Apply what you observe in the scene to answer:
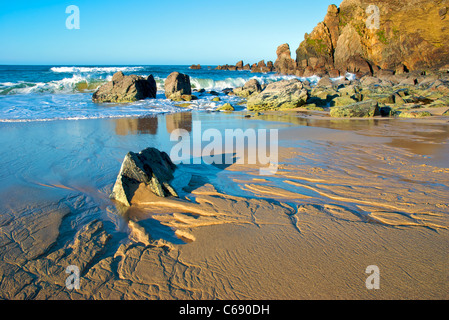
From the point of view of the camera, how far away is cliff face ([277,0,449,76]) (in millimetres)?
29750

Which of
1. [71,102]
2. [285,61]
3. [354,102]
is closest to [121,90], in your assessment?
[71,102]

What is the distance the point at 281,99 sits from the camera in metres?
13.4

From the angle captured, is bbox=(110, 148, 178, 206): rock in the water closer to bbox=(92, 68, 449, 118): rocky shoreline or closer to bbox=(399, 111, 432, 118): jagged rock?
bbox=(92, 68, 449, 118): rocky shoreline

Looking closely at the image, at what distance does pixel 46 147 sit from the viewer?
19.5 ft

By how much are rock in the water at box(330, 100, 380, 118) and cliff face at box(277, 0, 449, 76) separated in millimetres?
26229

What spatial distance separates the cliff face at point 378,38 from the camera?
29.8m

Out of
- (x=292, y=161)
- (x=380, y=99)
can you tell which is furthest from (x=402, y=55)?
(x=292, y=161)

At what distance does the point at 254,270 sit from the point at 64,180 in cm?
328

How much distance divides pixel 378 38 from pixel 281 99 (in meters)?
30.5

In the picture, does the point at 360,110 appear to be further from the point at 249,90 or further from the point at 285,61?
the point at 285,61

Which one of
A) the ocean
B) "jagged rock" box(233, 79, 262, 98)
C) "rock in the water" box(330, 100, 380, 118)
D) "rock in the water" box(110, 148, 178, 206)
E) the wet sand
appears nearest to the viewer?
the wet sand

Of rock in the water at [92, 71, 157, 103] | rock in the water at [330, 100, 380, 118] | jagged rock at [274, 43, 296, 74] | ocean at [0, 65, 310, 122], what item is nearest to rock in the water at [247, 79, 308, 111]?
ocean at [0, 65, 310, 122]

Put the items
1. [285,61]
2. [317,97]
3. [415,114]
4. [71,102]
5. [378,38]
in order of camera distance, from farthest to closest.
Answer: [285,61], [378,38], [71,102], [317,97], [415,114]

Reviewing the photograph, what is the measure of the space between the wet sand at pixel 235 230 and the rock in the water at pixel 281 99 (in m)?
8.48
